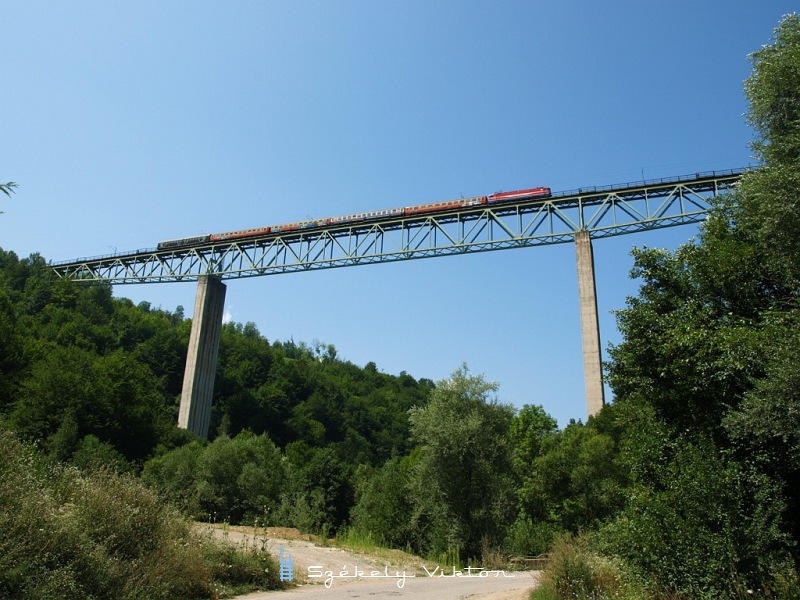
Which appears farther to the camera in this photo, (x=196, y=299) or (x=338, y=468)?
(x=196, y=299)

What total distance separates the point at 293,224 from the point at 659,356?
42.6 metres

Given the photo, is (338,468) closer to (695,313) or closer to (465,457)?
(465,457)

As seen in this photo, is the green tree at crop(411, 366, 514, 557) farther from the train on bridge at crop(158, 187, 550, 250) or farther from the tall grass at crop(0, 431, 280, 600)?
the train on bridge at crop(158, 187, 550, 250)

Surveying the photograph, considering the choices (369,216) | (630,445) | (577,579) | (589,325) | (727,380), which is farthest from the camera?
(369,216)

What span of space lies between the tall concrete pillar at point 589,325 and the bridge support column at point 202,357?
33527 mm

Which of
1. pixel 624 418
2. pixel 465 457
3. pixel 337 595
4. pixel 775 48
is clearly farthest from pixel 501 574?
pixel 775 48

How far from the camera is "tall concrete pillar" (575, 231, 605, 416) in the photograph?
3859 cm

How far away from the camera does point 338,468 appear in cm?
4478

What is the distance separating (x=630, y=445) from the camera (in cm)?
1391

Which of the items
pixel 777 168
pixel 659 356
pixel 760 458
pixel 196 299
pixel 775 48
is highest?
pixel 196 299

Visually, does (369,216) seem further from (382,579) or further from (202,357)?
(382,579)

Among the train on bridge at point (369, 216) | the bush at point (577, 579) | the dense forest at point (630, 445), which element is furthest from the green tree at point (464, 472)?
the train on bridge at point (369, 216)

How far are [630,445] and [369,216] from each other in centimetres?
3746

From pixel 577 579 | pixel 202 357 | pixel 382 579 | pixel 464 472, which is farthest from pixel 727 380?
pixel 202 357
